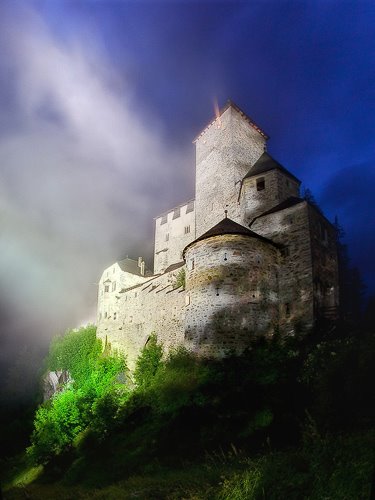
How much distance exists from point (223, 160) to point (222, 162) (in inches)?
8.1

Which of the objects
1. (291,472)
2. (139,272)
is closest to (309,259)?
(291,472)

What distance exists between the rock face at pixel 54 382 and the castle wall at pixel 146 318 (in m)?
6.08

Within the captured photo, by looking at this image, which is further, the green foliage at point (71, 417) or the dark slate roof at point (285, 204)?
the dark slate roof at point (285, 204)

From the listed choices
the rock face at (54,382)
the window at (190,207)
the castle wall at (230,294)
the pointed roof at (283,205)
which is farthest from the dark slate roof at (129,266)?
the pointed roof at (283,205)

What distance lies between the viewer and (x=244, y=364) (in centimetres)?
2058

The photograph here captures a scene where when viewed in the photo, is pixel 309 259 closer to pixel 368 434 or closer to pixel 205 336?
pixel 205 336

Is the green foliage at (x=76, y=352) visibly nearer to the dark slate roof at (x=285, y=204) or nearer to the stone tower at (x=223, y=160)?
the stone tower at (x=223, y=160)

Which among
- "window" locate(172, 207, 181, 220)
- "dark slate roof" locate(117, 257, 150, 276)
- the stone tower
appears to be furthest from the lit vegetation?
"window" locate(172, 207, 181, 220)

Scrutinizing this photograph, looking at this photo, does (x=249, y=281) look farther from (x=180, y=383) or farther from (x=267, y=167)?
(x=267, y=167)

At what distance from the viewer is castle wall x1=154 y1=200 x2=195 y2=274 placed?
145ft

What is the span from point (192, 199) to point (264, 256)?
901 inches

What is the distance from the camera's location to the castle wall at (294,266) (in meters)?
22.4

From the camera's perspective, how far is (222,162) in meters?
38.6

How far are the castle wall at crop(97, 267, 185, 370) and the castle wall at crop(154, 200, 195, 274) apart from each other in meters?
9.79
